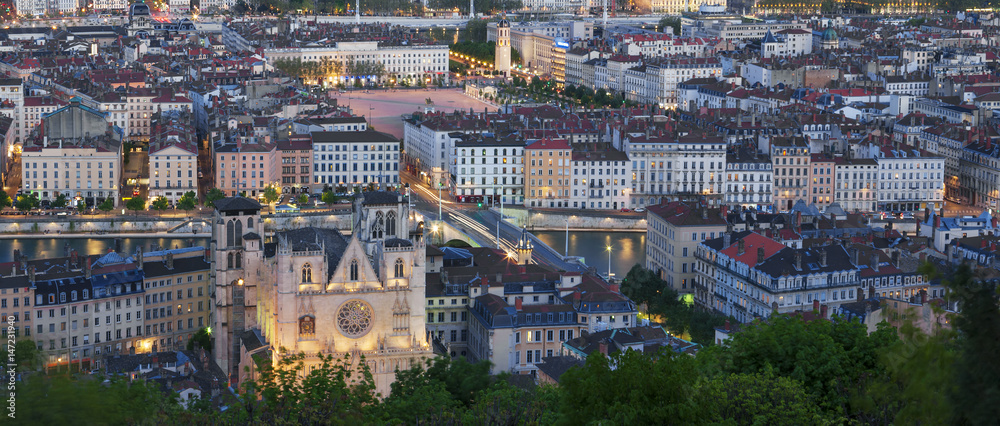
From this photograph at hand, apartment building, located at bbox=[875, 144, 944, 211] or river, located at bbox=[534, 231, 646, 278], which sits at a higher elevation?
apartment building, located at bbox=[875, 144, 944, 211]

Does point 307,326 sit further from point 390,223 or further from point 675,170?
point 675,170

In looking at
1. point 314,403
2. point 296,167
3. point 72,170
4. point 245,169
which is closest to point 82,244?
point 72,170

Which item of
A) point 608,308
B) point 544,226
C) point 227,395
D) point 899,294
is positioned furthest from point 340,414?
point 544,226

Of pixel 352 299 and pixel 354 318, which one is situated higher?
pixel 352 299

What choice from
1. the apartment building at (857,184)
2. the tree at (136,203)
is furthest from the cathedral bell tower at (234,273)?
the apartment building at (857,184)

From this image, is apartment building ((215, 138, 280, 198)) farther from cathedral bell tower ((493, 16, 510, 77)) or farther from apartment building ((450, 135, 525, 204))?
cathedral bell tower ((493, 16, 510, 77))

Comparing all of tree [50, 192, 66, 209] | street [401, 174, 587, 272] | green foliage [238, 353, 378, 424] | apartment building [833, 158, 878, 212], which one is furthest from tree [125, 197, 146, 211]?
green foliage [238, 353, 378, 424]
